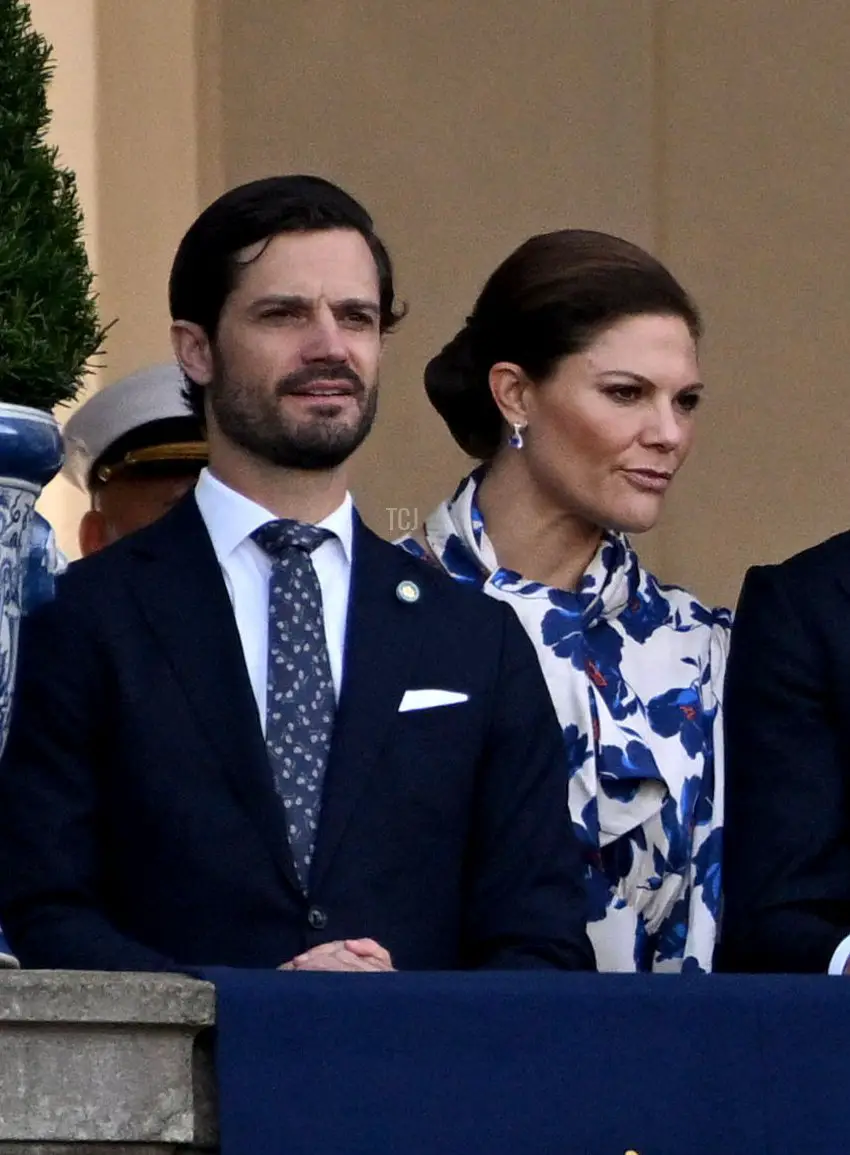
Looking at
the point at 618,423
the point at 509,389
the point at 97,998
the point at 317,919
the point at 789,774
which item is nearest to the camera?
the point at 97,998

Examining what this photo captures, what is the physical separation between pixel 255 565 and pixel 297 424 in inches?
7.1

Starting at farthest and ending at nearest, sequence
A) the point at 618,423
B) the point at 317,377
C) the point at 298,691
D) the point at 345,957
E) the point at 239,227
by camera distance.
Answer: the point at 618,423, the point at 239,227, the point at 317,377, the point at 298,691, the point at 345,957

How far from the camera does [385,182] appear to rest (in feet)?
19.8

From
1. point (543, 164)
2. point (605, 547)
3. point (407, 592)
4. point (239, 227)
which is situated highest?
point (543, 164)

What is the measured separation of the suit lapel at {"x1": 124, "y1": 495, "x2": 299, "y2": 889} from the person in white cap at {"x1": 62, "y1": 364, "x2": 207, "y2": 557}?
1.31 metres

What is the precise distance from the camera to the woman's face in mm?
4215

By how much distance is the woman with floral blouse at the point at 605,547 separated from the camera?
159 inches

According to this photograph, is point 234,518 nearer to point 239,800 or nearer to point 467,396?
point 239,800

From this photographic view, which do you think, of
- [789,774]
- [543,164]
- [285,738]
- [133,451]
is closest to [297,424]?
[285,738]

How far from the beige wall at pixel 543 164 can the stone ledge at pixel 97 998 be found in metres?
3.12

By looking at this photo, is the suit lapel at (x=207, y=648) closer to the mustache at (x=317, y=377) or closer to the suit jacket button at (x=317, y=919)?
the suit jacket button at (x=317, y=919)

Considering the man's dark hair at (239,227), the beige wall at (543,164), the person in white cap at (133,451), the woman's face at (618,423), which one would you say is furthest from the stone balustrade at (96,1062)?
the beige wall at (543,164)

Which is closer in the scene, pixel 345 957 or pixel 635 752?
pixel 345 957

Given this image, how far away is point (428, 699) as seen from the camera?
3.69 meters
